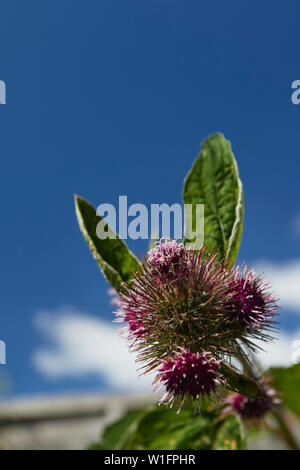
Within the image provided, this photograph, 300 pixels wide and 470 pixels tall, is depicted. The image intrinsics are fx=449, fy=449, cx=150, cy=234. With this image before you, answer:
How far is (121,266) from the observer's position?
1.63m

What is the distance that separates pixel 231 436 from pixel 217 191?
1098 millimetres

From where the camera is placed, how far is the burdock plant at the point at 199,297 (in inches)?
51.6

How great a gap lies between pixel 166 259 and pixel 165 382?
1.25 feet

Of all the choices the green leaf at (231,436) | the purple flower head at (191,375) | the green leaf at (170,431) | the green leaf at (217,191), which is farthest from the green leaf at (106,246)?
the green leaf at (231,436)

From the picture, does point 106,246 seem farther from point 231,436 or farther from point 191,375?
point 231,436

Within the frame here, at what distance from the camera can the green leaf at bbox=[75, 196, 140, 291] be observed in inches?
63.7

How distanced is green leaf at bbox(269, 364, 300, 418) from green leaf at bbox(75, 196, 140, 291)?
97cm

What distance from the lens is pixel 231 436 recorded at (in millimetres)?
1983

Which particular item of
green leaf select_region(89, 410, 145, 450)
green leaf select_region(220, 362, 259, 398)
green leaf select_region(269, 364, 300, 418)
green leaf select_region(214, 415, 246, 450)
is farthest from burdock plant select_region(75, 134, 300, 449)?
green leaf select_region(89, 410, 145, 450)

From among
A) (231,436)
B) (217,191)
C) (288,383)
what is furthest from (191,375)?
(288,383)

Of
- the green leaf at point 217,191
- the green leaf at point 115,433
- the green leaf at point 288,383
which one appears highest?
the green leaf at point 217,191

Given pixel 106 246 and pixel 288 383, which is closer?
pixel 106 246

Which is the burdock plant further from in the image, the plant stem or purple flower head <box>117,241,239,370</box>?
the plant stem

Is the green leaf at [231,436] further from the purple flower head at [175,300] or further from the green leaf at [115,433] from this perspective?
the purple flower head at [175,300]
